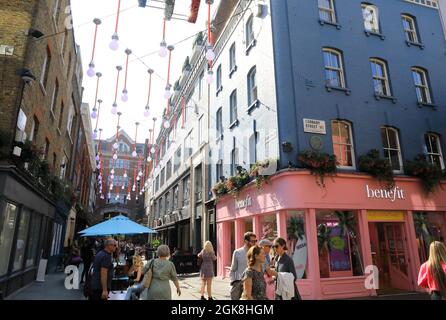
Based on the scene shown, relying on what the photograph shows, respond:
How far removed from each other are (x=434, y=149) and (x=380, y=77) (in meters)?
4.15

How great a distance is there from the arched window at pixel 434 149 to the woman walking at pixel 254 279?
12.6 m

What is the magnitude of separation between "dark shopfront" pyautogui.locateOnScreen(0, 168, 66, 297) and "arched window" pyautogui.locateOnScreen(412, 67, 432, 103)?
17056 millimetres

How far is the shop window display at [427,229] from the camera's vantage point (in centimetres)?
1293

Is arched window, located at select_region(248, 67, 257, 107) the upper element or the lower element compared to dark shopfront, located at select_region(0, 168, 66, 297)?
upper

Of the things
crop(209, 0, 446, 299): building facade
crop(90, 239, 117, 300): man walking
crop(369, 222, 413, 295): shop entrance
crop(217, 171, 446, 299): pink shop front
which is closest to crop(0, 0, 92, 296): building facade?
crop(90, 239, 117, 300): man walking

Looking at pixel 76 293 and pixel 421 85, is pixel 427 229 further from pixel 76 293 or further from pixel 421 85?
pixel 76 293

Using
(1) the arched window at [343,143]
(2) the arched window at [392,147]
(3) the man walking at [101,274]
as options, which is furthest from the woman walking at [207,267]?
(2) the arched window at [392,147]

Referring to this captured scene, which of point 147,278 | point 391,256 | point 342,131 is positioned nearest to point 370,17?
point 342,131

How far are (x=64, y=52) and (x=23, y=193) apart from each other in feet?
32.2

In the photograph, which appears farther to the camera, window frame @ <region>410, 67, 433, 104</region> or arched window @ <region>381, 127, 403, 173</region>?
window frame @ <region>410, 67, 433, 104</region>

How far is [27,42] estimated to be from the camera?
11.2 metres

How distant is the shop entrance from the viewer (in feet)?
41.4

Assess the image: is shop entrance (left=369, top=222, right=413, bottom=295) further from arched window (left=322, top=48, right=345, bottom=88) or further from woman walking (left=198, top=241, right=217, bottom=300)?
woman walking (left=198, top=241, right=217, bottom=300)

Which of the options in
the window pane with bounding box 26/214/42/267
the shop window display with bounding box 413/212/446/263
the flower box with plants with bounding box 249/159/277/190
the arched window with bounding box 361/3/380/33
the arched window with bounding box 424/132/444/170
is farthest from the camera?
the arched window with bounding box 361/3/380/33
